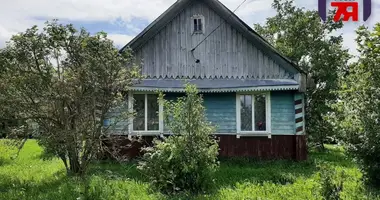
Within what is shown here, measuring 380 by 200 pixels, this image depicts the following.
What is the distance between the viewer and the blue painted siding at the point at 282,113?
13508mm

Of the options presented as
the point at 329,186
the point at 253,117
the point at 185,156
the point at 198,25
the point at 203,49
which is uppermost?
the point at 198,25

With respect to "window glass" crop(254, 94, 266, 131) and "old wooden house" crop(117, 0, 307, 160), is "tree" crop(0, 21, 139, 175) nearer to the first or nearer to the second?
"old wooden house" crop(117, 0, 307, 160)

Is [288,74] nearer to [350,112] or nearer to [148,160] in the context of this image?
[350,112]

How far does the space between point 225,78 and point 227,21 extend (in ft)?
7.16

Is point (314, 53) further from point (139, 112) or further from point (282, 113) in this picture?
point (139, 112)

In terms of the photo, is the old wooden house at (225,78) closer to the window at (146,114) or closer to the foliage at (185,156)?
the window at (146,114)

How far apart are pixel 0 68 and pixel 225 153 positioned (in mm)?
8005

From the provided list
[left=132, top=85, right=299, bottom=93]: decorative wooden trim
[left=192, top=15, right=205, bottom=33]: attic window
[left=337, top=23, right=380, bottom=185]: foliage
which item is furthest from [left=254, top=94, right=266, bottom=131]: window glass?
[left=337, top=23, right=380, bottom=185]: foliage

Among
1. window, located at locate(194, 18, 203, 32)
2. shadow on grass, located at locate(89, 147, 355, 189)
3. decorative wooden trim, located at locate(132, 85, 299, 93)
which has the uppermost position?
window, located at locate(194, 18, 203, 32)

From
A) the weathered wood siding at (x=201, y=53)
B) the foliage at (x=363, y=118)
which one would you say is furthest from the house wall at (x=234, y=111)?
the foliage at (x=363, y=118)

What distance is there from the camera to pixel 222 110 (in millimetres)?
13812

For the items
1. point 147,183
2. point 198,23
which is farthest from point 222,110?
point 147,183

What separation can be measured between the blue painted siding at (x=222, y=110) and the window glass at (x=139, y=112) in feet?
7.80

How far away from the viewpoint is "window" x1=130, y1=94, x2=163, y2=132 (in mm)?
13664
